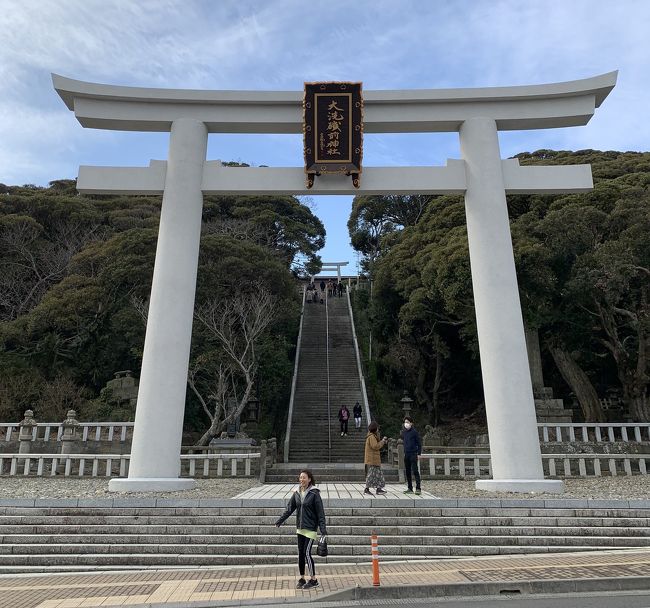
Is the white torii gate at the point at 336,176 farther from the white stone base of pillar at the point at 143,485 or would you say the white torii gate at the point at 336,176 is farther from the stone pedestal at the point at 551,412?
the stone pedestal at the point at 551,412

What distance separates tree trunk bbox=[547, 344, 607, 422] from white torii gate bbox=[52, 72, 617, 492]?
33.1ft

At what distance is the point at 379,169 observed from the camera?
38.0 ft

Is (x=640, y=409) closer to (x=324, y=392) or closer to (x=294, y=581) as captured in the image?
(x=324, y=392)

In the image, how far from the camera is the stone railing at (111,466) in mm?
13523

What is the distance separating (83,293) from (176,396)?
13449 mm

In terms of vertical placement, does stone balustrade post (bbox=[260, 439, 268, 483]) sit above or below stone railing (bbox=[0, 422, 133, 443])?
below

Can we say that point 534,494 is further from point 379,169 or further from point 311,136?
point 311,136

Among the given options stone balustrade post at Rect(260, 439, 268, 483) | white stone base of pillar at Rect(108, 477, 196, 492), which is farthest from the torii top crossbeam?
stone balustrade post at Rect(260, 439, 268, 483)

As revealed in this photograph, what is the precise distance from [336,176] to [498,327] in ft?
15.6

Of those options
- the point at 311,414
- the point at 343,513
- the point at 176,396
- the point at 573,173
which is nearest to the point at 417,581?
the point at 343,513

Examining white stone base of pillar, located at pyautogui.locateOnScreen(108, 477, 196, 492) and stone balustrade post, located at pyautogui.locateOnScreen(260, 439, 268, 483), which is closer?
white stone base of pillar, located at pyautogui.locateOnScreen(108, 477, 196, 492)

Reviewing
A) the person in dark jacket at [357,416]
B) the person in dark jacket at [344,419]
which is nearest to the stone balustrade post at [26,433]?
the person in dark jacket at [344,419]

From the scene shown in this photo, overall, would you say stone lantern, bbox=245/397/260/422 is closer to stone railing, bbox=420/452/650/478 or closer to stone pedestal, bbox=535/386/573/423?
stone railing, bbox=420/452/650/478

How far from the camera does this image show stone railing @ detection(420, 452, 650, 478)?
44.4 ft
